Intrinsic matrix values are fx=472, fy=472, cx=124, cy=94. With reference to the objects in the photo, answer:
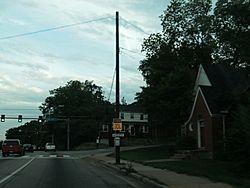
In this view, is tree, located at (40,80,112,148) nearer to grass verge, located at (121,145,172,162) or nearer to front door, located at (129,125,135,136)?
front door, located at (129,125,135,136)

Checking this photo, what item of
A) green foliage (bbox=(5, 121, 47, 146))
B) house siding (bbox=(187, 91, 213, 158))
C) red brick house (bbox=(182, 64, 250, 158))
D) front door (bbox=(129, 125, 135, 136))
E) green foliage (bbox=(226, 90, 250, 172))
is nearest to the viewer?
green foliage (bbox=(226, 90, 250, 172))

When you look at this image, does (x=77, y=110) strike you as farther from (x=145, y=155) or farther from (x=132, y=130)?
(x=145, y=155)

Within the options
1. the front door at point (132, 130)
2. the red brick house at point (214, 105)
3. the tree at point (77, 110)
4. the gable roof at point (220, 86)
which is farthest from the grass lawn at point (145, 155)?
the front door at point (132, 130)

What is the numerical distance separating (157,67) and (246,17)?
17984mm

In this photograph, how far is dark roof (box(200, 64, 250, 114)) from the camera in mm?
31769

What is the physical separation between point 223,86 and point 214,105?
4.65m

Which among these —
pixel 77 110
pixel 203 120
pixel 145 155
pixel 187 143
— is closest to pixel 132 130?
pixel 77 110

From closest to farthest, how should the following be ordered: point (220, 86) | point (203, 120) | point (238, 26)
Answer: point (238, 26) < point (203, 120) < point (220, 86)

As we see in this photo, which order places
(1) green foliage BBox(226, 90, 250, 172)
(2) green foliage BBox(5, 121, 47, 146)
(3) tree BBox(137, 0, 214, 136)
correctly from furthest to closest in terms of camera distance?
1. (2) green foliage BBox(5, 121, 47, 146)
2. (3) tree BBox(137, 0, 214, 136)
3. (1) green foliage BBox(226, 90, 250, 172)

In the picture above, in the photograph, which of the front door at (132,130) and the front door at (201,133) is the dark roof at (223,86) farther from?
the front door at (132,130)

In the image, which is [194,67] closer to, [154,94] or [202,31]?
[202,31]

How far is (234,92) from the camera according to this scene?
103 ft

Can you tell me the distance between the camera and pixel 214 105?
32.2 metres

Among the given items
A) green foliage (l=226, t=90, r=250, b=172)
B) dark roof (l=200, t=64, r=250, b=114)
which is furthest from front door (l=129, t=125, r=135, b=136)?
green foliage (l=226, t=90, r=250, b=172)
